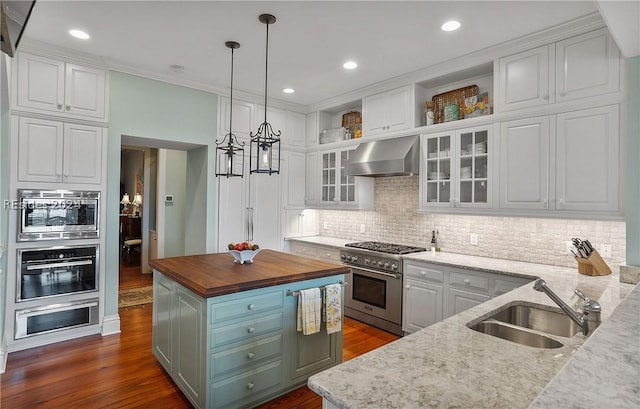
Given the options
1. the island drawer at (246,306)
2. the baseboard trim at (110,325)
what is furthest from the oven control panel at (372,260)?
the baseboard trim at (110,325)

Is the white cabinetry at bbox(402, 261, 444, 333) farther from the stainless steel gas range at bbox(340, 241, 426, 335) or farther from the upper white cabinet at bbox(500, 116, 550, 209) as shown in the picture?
the upper white cabinet at bbox(500, 116, 550, 209)

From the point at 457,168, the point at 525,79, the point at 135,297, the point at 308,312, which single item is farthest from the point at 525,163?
the point at 135,297

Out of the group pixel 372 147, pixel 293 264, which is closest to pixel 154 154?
pixel 372 147

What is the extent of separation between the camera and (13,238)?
10.7 ft

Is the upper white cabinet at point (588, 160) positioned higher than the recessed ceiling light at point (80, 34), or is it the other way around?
the recessed ceiling light at point (80, 34)

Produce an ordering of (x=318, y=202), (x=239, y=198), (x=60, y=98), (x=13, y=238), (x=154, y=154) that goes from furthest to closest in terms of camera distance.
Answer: (x=154, y=154), (x=318, y=202), (x=239, y=198), (x=60, y=98), (x=13, y=238)

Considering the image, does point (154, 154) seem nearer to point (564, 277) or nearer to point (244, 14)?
point (244, 14)

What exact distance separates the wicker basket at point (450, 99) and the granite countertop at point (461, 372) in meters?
2.78

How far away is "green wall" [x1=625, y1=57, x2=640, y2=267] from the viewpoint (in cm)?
237

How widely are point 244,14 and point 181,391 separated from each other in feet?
9.55

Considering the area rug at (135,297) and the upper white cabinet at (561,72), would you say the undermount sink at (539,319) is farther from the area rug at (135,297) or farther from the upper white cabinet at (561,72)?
the area rug at (135,297)

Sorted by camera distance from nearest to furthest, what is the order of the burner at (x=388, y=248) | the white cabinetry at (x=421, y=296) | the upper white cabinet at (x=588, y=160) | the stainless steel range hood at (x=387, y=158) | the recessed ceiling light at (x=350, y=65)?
the upper white cabinet at (x=588, y=160), the white cabinetry at (x=421, y=296), the recessed ceiling light at (x=350, y=65), the stainless steel range hood at (x=387, y=158), the burner at (x=388, y=248)

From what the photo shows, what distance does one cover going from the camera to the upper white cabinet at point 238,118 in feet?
15.0

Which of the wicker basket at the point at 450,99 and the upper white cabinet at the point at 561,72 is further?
the wicker basket at the point at 450,99
